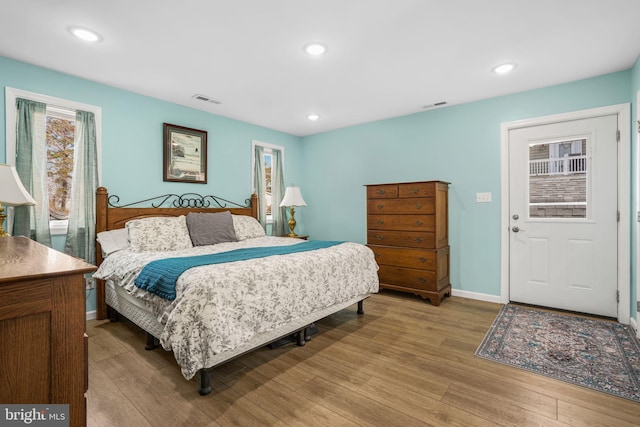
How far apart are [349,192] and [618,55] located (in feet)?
10.6

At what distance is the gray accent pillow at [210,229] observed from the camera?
11.0 feet

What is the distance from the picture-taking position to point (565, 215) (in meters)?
3.27

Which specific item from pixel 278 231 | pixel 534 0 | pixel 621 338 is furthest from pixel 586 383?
pixel 278 231

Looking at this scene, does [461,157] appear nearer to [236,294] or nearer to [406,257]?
[406,257]

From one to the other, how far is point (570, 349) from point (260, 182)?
13.1 feet

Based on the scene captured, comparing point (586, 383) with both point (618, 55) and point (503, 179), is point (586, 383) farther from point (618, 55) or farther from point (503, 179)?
point (618, 55)

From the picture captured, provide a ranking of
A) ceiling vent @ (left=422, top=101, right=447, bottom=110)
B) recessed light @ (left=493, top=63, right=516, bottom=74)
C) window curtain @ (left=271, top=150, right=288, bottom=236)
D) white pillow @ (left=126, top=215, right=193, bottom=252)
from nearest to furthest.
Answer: recessed light @ (left=493, top=63, right=516, bottom=74) → white pillow @ (left=126, top=215, right=193, bottom=252) → ceiling vent @ (left=422, top=101, right=447, bottom=110) → window curtain @ (left=271, top=150, right=288, bottom=236)

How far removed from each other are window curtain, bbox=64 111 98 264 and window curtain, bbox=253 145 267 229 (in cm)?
204

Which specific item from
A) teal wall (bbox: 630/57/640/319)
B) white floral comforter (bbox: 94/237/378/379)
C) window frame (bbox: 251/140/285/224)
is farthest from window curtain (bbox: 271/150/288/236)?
teal wall (bbox: 630/57/640/319)

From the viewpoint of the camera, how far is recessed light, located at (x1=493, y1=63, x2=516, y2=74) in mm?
2819

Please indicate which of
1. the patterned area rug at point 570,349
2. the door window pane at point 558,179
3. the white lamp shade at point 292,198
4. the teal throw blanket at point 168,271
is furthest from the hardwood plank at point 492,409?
the white lamp shade at point 292,198

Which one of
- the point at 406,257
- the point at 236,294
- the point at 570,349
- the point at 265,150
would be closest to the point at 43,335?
the point at 236,294

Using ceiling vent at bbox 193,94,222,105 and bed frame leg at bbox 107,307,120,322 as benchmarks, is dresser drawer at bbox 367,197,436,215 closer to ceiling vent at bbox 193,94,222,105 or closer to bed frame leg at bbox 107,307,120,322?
ceiling vent at bbox 193,94,222,105

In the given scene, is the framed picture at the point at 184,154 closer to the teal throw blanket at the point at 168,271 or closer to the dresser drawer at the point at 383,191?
the teal throw blanket at the point at 168,271
